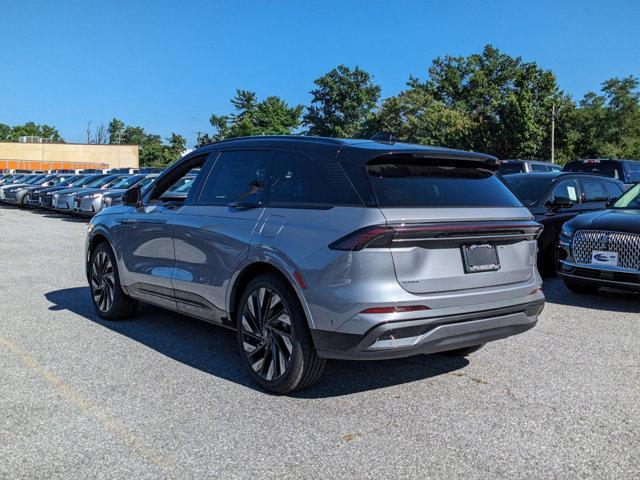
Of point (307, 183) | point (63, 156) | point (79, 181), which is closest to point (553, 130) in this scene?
point (79, 181)

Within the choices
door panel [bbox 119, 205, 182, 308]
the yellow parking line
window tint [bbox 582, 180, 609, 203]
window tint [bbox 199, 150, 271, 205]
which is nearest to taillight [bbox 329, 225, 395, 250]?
window tint [bbox 199, 150, 271, 205]

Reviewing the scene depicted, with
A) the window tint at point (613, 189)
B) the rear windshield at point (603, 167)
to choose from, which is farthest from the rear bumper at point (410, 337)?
the rear windshield at point (603, 167)

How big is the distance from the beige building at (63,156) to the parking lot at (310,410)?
97.5 meters

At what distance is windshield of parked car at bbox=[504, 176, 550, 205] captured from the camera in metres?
9.95

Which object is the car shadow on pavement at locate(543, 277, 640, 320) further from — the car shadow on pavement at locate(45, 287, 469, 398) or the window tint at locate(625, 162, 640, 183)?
the window tint at locate(625, 162, 640, 183)

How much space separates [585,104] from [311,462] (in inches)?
2883

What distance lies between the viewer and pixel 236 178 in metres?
5.21

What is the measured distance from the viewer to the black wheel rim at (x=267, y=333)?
4398 mm

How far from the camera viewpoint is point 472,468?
3355mm

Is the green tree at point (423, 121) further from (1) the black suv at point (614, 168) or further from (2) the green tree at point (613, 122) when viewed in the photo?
(1) the black suv at point (614, 168)

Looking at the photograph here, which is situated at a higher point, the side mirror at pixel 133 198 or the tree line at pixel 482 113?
the tree line at pixel 482 113

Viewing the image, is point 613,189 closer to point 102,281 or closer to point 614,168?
point 614,168

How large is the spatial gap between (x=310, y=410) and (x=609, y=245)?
16.1ft

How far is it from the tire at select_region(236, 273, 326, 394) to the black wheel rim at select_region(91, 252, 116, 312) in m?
2.43
